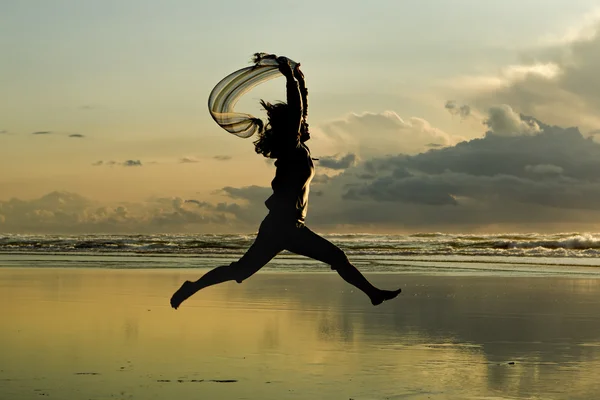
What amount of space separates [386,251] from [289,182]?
44643 millimetres

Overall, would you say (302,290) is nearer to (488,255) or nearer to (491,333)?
(491,333)

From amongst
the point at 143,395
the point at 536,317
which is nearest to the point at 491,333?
the point at 536,317

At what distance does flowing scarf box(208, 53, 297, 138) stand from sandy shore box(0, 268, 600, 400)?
2.53 metres

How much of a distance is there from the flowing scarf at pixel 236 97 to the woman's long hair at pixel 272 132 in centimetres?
15

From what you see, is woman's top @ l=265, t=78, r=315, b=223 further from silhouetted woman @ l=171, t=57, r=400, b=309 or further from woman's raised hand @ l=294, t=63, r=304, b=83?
woman's raised hand @ l=294, t=63, r=304, b=83

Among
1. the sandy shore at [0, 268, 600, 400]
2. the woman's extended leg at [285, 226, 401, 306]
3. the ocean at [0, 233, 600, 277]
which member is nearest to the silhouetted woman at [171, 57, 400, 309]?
the woman's extended leg at [285, 226, 401, 306]

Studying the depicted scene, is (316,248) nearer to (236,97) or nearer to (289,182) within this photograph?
(289,182)

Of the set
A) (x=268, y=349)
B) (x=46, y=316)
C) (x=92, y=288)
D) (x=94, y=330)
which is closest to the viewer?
(x=268, y=349)

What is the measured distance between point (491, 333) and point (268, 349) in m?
3.79

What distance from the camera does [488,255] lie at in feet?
152

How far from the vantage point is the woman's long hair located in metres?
7.73

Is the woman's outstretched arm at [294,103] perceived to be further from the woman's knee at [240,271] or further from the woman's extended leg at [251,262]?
the woman's knee at [240,271]

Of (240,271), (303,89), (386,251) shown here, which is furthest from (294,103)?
(386,251)

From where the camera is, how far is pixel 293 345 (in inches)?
459
